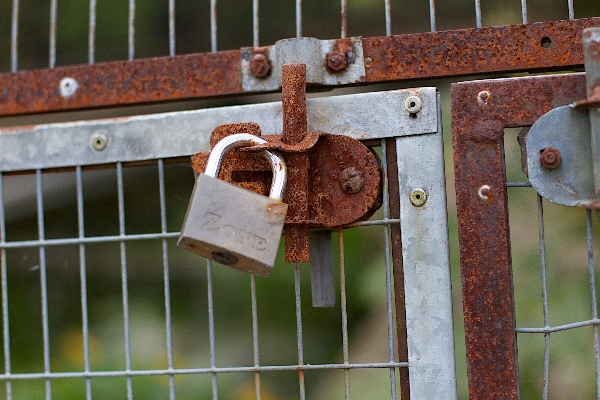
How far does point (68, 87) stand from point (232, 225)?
0.43m

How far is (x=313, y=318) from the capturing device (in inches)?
73.4

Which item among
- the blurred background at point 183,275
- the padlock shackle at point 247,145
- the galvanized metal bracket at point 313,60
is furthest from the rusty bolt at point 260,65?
the blurred background at point 183,275

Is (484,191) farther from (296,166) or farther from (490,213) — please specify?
(296,166)

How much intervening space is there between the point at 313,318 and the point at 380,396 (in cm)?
29

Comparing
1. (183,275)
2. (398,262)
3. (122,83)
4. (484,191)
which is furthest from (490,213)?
(183,275)

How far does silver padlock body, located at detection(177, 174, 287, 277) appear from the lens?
77 centimetres

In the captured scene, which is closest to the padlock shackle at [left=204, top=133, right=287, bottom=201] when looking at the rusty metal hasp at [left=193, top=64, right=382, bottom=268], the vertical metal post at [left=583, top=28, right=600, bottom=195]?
the rusty metal hasp at [left=193, top=64, right=382, bottom=268]

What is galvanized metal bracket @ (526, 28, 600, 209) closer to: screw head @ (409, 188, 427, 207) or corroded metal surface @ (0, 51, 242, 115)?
screw head @ (409, 188, 427, 207)

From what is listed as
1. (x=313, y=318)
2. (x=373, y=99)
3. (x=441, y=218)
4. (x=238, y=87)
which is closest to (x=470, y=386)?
(x=441, y=218)

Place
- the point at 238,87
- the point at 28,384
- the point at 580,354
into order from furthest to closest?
1. the point at 28,384
2. the point at 580,354
3. the point at 238,87

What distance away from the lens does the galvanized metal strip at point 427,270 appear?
2.93 ft

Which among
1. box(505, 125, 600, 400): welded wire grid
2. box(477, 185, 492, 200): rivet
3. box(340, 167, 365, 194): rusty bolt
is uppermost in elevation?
box(340, 167, 365, 194): rusty bolt

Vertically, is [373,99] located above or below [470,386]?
above

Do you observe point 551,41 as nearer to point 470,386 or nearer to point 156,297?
point 470,386
